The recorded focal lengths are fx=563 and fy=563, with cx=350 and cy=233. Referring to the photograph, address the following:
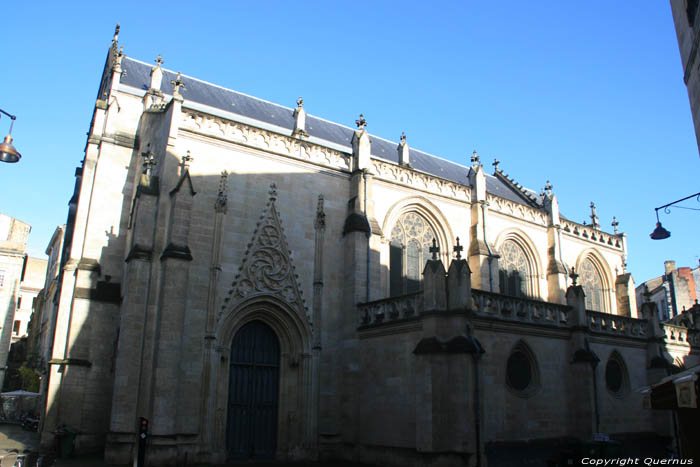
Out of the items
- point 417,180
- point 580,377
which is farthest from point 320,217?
point 580,377

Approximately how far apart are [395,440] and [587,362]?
22.9 ft

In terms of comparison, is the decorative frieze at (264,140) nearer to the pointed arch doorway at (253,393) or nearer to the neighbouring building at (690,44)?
the pointed arch doorway at (253,393)

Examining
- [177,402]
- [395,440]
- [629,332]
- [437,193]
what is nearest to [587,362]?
[629,332]

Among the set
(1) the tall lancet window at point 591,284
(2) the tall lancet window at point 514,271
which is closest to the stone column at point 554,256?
(2) the tall lancet window at point 514,271

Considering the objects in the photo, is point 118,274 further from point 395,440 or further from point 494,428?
point 494,428

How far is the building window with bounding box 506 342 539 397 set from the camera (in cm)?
1767

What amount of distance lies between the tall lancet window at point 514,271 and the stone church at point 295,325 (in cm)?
236

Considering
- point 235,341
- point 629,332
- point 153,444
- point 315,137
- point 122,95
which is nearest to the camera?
point 153,444

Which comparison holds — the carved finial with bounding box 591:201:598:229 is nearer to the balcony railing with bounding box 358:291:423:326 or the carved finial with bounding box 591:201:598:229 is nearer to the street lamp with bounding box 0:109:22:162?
the balcony railing with bounding box 358:291:423:326

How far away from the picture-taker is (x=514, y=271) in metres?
27.0

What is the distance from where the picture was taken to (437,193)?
2434 centimetres

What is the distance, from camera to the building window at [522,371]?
17.7 metres

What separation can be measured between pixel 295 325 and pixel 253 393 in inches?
103

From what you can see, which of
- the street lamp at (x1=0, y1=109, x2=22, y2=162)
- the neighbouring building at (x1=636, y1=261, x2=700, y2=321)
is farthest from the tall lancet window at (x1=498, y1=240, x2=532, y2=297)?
the neighbouring building at (x1=636, y1=261, x2=700, y2=321)
